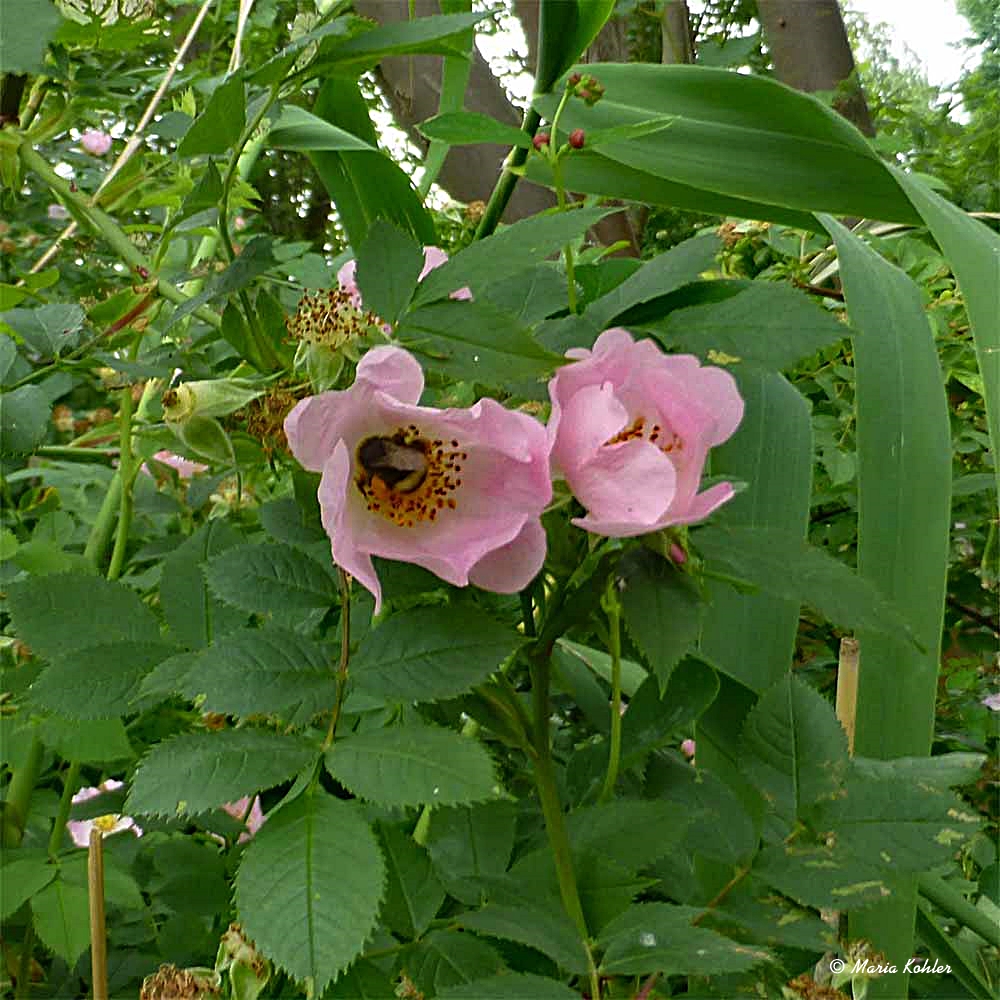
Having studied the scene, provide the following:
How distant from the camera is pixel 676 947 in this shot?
0.27 metres

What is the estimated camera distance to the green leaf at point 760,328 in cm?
32

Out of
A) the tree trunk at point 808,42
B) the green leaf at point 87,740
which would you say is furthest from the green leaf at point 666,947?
the tree trunk at point 808,42

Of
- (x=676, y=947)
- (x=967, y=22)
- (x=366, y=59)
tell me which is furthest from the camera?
(x=967, y=22)

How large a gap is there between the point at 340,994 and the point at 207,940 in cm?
16

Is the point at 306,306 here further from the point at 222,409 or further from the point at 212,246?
the point at 212,246

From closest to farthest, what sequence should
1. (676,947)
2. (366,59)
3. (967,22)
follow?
(676,947) → (366,59) → (967,22)

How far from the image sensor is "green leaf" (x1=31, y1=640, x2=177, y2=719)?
1.09ft

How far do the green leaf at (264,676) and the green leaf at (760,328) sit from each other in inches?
5.9

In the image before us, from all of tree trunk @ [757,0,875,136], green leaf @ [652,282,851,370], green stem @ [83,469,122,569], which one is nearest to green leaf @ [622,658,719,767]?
green leaf @ [652,282,851,370]

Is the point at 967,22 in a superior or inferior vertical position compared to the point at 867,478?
superior

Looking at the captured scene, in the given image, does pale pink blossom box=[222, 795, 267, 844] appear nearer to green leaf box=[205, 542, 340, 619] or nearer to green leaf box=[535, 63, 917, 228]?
green leaf box=[205, 542, 340, 619]

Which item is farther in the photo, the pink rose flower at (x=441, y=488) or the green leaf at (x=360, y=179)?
the green leaf at (x=360, y=179)

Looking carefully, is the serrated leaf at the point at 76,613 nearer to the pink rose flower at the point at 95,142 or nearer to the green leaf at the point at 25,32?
the green leaf at the point at 25,32

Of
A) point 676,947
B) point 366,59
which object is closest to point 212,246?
point 366,59
